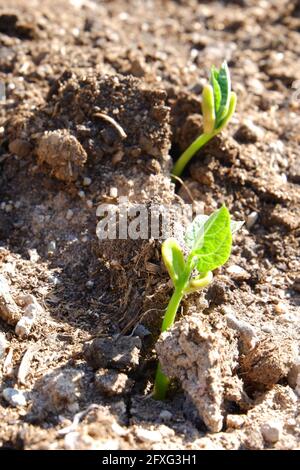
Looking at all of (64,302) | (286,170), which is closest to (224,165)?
(286,170)

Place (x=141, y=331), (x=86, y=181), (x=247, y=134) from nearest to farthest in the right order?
(x=141, y=331)
(x=86, y=181)
(x=247, y=134)

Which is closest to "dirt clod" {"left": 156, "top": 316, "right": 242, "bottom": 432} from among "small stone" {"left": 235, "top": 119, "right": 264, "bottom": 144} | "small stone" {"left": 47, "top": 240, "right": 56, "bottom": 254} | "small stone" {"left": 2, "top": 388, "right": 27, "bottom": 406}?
"small stone" {"left": 2, "top": 388, "right": 27, "bottom": 406}

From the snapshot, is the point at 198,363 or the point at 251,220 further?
the point at 251,220

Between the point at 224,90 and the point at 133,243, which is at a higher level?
the point at 224,90

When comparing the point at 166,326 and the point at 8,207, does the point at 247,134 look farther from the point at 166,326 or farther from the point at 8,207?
the point at 166,326

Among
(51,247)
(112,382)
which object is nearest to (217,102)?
(51,247)

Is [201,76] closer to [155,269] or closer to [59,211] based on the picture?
[59,211]

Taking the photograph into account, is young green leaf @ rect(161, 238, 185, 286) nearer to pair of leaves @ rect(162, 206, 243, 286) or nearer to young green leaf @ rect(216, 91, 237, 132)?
pair of leaves @ rect(162, 206, 243, 286)
